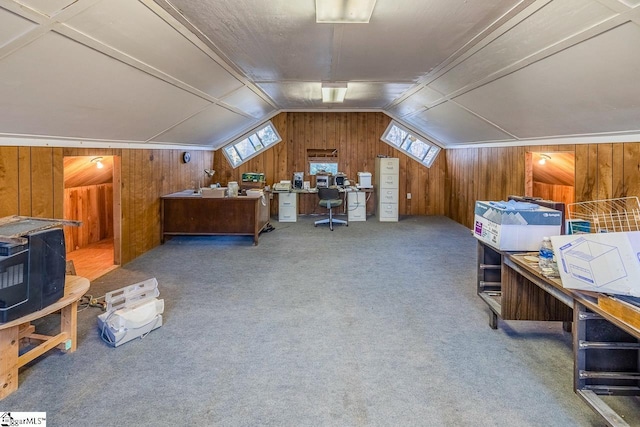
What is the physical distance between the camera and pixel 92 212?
5.74 meters

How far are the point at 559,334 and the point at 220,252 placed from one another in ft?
13.0

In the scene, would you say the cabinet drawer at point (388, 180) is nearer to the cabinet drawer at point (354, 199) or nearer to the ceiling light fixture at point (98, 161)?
the cabinet drawer at point (354, 199)

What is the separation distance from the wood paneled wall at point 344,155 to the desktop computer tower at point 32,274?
6.15m

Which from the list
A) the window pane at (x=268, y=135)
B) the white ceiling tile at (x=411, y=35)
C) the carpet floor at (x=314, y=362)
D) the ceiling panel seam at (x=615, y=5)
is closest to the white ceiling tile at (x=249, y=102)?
the window pane at (x=268, y=135)

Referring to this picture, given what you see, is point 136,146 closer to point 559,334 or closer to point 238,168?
point 238,168

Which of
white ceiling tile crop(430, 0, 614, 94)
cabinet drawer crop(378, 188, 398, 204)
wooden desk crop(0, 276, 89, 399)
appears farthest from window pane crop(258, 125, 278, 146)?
wooden desk crop(0, 276, 89, 399)

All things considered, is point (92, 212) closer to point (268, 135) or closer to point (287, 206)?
point (287, 206)

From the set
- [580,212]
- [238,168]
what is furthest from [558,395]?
[238,168]

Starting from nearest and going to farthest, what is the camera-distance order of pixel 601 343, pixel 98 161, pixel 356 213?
pixel 601 343
pixel 98 161
pixel 356 213

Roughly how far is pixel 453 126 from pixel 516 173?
1.37 metres

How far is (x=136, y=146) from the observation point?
4.71 m

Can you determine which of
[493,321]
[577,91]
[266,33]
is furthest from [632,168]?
[266,33]

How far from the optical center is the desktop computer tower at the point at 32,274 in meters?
1.88

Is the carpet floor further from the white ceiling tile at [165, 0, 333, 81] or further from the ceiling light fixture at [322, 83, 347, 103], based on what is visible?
the ceiling light fixture at [322, 83, 347, 103]
